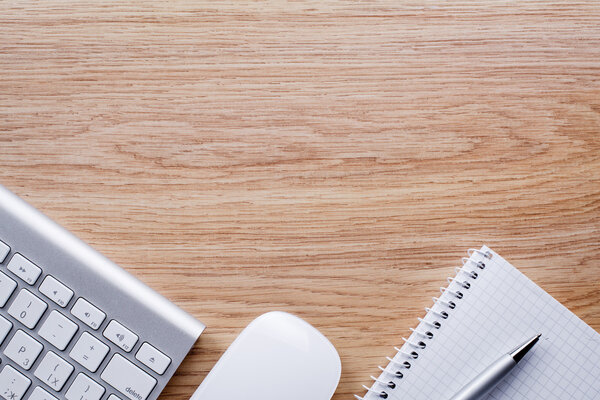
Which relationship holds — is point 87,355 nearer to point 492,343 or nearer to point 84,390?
point 84,390

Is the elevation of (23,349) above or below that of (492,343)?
below

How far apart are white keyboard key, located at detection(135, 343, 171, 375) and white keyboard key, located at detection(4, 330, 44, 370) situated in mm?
85

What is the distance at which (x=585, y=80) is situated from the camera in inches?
22.6

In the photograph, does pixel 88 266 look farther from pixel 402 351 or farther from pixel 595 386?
pixel 595 386

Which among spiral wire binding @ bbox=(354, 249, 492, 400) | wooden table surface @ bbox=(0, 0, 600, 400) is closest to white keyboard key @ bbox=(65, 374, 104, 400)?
wooden table surface @ bbox=(0, 0, 600, 400)

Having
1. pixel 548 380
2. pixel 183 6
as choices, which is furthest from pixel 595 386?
Result: pixel 183 6

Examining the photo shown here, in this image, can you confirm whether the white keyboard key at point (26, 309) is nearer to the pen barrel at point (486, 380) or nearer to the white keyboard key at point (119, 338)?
the white keyboard key at point (119, 338)

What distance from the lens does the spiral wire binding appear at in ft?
1.76

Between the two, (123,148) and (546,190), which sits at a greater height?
(546,190)

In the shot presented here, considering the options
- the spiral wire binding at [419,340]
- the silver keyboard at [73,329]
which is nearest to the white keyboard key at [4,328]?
the silver keyboard at [73,329]

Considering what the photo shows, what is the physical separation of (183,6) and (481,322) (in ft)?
1.39

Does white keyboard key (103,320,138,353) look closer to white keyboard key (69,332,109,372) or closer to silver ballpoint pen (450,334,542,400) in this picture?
white keyboard key (69,332,109,372)

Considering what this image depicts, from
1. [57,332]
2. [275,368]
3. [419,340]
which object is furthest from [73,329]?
[419,340]

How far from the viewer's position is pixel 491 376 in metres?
0.52
